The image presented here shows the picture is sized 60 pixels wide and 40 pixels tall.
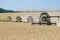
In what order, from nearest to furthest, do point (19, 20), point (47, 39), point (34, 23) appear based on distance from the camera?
1. point (47, 39)
2. point (34, 23)
3. point (19, 20)

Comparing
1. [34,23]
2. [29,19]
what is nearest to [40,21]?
[34,23]

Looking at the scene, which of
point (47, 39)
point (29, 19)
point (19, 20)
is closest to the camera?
point (47, 39)

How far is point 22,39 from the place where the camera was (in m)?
10.7

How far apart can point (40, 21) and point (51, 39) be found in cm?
1090

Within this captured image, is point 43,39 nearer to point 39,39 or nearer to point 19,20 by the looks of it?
point 39,39

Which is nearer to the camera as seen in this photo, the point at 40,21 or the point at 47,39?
the point at 47,39

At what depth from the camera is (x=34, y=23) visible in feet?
69.9

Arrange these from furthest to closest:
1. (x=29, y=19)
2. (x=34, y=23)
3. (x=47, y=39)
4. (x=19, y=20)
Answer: (x=19, y=20), (x=29, y=19), (x=34, y=23), (x=47, y=39)

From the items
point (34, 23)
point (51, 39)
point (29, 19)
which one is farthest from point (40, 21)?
point (51, 39)

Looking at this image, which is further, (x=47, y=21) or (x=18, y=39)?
(x=47, y=21)

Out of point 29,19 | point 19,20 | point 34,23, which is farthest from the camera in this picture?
point 19,20

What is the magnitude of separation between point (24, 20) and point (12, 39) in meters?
15.1

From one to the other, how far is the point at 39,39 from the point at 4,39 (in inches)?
75.7

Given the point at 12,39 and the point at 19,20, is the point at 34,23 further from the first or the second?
the point at 12,39
